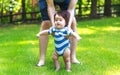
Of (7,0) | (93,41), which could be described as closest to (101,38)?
(93,41)

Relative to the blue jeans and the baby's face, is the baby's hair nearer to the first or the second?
the baby's face

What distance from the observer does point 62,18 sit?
17.4 ft

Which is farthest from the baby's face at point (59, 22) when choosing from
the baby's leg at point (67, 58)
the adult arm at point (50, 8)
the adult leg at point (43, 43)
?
the adult leg at point (43, 43)

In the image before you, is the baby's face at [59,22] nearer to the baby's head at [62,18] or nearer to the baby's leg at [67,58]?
the baby's head at [62,18]

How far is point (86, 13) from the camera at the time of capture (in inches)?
639

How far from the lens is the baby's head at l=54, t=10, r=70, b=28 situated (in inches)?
208

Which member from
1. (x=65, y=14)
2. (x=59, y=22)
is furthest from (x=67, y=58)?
(x=65, y=14)

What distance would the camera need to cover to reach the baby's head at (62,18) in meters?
5.28

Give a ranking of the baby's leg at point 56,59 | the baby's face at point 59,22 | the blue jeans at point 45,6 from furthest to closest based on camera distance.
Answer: the blue jeans at point 45,6
the baby's leg at point 56,59
the baby's face at point 59,22

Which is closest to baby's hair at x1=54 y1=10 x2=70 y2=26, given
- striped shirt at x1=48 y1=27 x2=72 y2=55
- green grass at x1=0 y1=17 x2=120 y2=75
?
striped shirt at x1=48 y1=27 x2=72 y2=55

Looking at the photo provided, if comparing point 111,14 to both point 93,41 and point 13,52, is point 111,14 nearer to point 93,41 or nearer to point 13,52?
point 93,41

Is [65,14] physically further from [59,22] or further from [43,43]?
[43,43]

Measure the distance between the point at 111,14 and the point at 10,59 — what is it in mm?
10492

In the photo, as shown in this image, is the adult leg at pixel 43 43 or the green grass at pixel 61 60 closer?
the green grass at pixel 61 60
